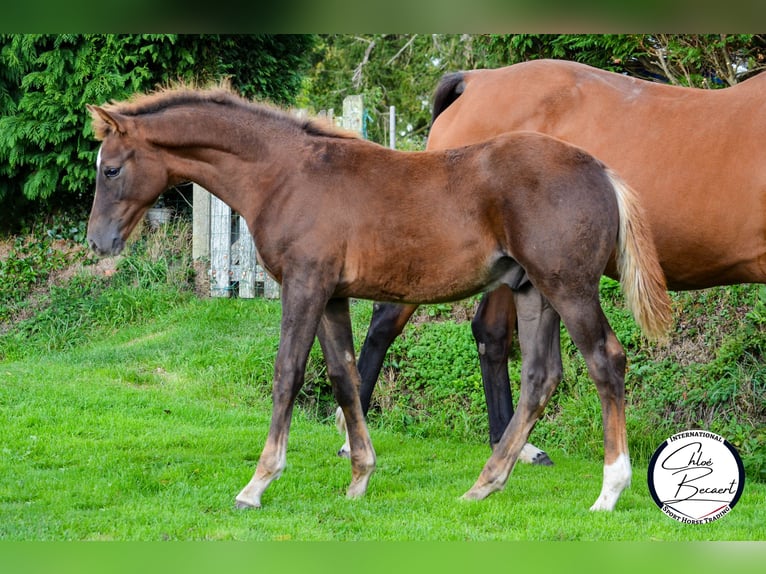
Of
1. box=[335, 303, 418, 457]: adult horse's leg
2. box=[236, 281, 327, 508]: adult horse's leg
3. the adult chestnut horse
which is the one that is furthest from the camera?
box=[335, 303, 418, 457]: adult horse's leg

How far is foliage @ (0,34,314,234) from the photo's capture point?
420 inches

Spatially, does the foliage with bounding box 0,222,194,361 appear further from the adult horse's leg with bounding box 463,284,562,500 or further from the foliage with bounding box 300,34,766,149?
the adult horse's leg with bounding box 463,284,562,500

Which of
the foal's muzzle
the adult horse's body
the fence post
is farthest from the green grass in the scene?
the fence post

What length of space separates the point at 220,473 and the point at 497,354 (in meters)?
2.12

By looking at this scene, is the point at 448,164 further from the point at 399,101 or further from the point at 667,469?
the point at 399,101

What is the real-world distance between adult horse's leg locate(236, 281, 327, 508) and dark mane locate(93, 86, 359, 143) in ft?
3.23

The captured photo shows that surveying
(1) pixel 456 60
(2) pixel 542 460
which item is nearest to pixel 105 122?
(2) pixel 542 460

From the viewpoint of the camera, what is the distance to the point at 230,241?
11.0 meters

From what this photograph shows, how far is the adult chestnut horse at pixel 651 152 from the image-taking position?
17.4ft

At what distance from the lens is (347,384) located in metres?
4.91

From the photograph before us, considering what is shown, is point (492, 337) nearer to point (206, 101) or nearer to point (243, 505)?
point (243, 505)

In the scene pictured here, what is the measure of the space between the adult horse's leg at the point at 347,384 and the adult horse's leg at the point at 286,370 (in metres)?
0.32

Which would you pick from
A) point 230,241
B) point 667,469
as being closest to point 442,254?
point 667,469
